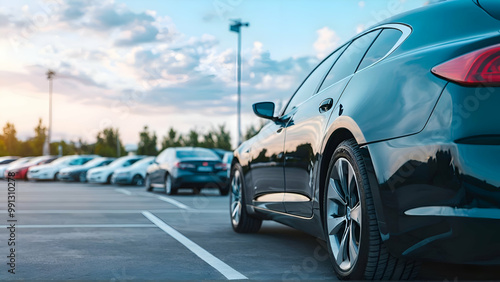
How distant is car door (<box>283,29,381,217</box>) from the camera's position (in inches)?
157

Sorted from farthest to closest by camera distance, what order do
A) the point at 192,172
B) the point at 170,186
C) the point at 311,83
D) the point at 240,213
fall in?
the point at 170,186
the point at 192,172
the point at 240,213
the point at 311,83

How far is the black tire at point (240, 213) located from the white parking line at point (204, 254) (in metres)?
0.65

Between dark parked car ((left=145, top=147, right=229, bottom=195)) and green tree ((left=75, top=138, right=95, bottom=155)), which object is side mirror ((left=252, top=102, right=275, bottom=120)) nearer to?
dark parked car ((left=145, top=147, right=229, bottom=195))

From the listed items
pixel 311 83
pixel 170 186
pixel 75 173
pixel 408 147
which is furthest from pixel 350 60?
pixel 75 173

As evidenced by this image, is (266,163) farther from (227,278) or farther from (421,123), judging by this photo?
(421,123)

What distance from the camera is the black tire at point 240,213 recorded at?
6273mm

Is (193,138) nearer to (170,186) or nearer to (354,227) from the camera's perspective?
(170,186)

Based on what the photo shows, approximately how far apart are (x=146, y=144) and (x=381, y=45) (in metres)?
65.3

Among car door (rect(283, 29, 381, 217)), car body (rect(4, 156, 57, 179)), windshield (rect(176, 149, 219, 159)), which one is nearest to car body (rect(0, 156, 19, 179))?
car body (rect(4, 156, 57, 179))

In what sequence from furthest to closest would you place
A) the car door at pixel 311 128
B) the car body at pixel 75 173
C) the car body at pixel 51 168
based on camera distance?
1. the car body at pixel 51 168
2. the car body at pixel 75 173
3. the car door at pixel 311 128

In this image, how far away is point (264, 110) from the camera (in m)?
5.39

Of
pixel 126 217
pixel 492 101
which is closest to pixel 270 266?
pixel 492 101

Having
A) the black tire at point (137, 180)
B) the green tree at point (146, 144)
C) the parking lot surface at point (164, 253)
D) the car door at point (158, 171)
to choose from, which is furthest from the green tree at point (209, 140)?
the parking lot surface at point (164, 253)

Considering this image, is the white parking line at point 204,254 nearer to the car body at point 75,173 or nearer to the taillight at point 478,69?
the taillight at point 478,69
